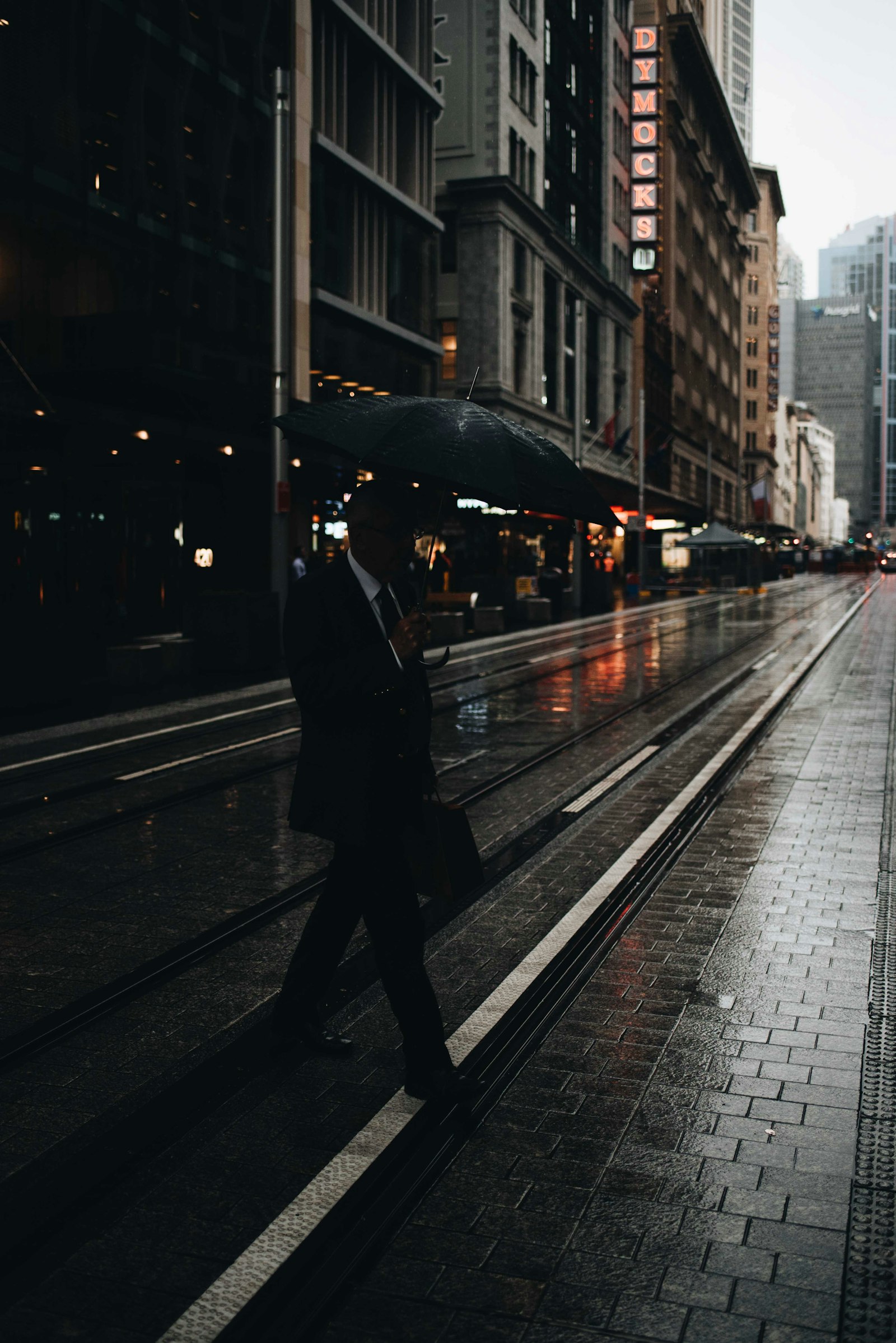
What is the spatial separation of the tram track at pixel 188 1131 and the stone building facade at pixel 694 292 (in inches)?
2130

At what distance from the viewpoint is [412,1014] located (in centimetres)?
409

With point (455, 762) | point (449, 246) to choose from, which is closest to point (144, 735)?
point (455, 762)

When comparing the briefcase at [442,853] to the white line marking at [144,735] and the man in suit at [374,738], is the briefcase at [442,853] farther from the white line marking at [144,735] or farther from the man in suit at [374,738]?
the white line marking at [144,735]

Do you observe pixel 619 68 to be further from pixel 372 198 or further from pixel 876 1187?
pixel 876 1187

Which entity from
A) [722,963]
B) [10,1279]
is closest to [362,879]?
[10,1279]

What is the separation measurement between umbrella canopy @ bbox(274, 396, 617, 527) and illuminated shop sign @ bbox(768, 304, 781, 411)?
128636 mm

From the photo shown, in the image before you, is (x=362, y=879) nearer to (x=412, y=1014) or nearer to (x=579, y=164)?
(x=412, y=1014)

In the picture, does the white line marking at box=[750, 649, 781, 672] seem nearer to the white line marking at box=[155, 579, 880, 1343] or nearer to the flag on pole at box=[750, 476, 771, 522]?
the white line marking at box=[155, 579, 880, 1343]

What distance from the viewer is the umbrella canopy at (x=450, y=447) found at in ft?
14.1

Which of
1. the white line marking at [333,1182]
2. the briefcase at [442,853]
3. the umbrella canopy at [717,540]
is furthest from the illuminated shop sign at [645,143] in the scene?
the briefcase at [442,853]

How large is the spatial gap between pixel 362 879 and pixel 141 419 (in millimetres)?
20398

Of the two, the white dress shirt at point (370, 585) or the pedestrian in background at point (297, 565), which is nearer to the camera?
the white dress shirt at point (370, 585)

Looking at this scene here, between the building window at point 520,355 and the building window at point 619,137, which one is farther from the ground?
the building window at point 619,137

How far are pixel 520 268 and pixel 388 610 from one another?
156 feet
